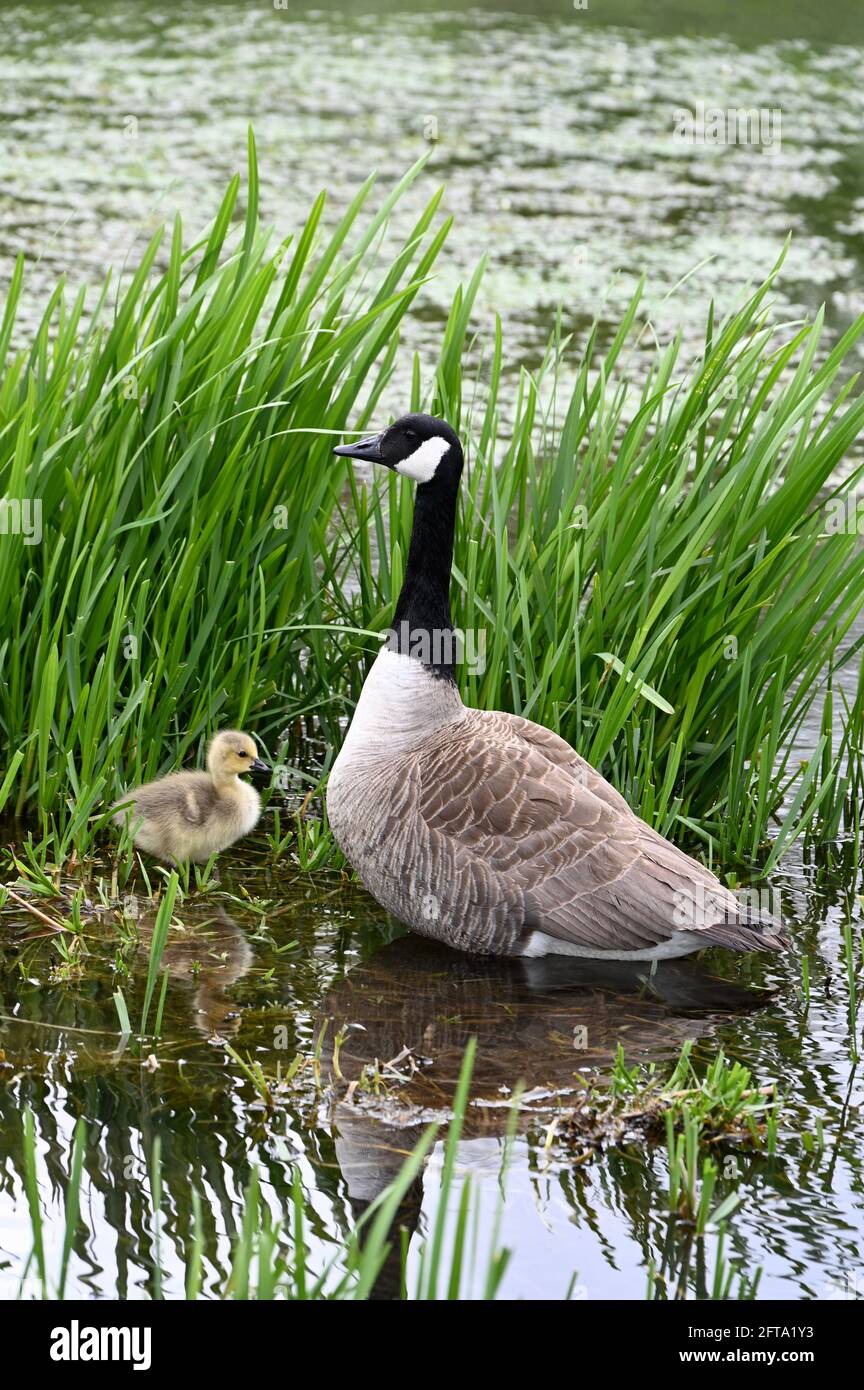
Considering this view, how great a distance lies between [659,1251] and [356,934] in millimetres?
1892

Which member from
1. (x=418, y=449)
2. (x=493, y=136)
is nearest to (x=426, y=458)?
(x=418, y=449)

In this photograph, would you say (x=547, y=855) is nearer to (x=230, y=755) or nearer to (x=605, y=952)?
(x=605, y=952)

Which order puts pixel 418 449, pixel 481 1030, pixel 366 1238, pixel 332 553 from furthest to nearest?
pixel 332 553
pixel 418 449
pixel 481 1030
pixel 366 1238

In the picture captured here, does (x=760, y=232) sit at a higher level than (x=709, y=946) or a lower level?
higher

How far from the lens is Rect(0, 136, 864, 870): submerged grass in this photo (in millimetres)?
5863

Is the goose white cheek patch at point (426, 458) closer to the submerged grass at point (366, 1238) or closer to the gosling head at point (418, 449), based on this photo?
the gosling head at point (418, 449)

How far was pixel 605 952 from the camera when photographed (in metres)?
5.43

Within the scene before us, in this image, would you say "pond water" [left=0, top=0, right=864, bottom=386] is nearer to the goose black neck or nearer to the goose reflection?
the goose black neck

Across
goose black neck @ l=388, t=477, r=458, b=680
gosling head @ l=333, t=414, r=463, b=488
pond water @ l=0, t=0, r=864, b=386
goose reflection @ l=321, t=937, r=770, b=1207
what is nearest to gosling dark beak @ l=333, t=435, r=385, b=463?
gosling head @ l=333, t=414, r=463, b=488

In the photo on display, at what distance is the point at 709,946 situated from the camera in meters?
5.66

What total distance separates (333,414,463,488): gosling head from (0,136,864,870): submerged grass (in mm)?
365

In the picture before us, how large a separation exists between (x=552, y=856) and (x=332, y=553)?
1673 millimetres

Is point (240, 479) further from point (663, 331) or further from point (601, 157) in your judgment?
point (601, 157)
